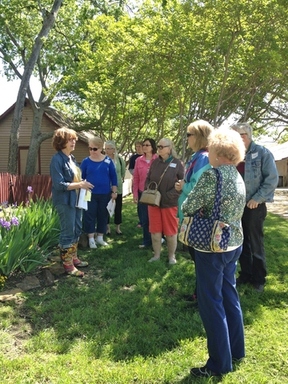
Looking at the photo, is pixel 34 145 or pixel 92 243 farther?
pixel 34 145

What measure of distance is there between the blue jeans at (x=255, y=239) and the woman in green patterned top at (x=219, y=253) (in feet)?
5.21

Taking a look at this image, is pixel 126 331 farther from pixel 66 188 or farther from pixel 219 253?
pixel 66 188

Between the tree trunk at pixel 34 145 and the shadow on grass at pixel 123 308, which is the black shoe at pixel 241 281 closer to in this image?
the shadow on grass at pixel 123 308

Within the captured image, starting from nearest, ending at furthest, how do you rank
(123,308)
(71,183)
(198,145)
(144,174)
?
(198,145), (123,308), (71,183), (144,174)

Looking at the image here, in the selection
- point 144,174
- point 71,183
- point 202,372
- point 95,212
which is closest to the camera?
point 202,372

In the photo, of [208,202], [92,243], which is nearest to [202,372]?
[208,202]

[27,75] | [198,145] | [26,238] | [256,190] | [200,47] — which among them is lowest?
[26,238]

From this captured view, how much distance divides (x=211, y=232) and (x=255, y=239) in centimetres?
191

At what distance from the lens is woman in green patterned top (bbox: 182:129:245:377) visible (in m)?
2.53

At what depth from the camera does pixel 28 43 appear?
21953 mm

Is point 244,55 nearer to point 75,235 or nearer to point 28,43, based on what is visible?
point 75,235

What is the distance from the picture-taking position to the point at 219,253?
8.32 ft

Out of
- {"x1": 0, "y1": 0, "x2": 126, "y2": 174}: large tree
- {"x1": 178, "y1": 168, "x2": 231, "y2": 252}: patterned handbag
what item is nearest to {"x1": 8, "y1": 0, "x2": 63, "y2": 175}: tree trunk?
{"x1": 0, "y1": 0, "x2": 126, "y2": 174}: large tree

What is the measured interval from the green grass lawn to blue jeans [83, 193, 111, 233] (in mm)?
1170
